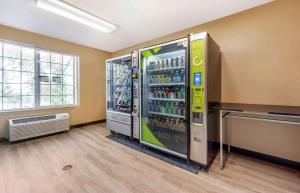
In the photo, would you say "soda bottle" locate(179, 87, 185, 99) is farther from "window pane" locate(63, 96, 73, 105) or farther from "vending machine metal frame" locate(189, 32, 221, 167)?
"window pane" locate(63, 96, 73, 105)

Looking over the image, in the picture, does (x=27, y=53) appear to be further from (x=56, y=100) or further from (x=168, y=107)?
(x=168, y=107)

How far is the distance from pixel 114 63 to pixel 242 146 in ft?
11.1

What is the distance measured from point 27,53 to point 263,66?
506cm

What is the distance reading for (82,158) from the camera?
7.70ft

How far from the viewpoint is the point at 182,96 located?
2.27 meters

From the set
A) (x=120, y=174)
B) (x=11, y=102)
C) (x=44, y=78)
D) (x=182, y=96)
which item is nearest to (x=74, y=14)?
(x=44, y=78)

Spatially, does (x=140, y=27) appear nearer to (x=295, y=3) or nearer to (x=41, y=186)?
(x=295, y=3)

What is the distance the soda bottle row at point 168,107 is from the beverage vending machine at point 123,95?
351mm

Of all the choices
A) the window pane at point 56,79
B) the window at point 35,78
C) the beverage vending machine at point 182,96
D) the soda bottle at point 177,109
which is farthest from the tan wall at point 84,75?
the soda bottle at point 177,109

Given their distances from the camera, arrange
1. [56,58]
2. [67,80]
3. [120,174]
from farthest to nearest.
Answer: [67,80]
[56,58]
[120,174]

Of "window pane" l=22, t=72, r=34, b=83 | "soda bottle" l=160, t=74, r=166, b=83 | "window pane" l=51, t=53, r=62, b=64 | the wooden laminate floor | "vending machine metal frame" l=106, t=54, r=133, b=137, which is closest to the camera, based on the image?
the wooden laminate floor

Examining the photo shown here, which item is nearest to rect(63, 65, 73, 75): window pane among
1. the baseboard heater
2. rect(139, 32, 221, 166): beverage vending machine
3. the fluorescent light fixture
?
the baseboard heater

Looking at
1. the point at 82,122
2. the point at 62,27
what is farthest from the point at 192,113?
the point at 82,122

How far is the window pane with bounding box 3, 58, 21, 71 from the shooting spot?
9.91ft
